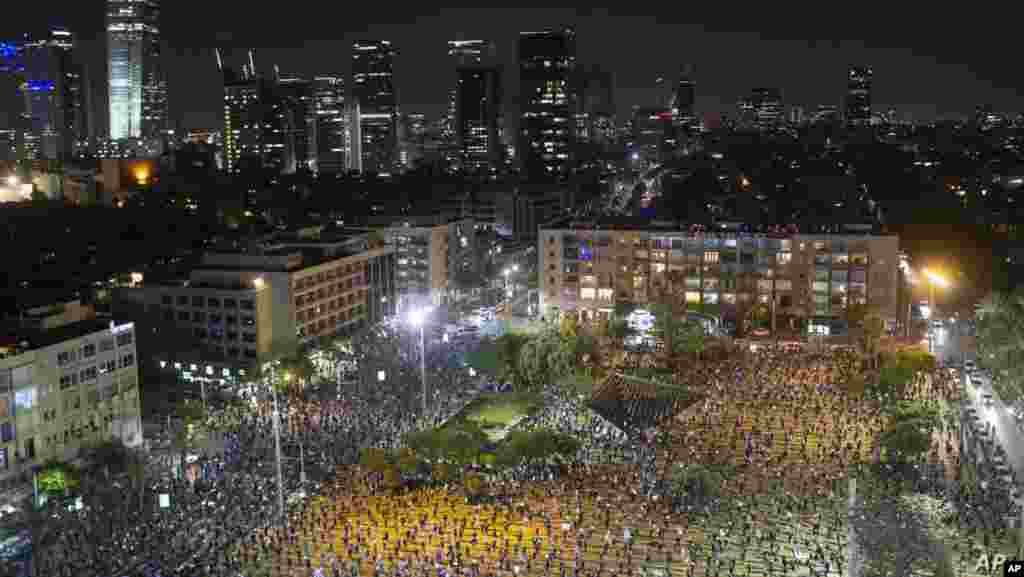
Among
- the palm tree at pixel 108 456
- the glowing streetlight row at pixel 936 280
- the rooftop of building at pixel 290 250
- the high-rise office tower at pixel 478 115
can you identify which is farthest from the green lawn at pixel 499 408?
the high-rise office tower at pixel 478 115

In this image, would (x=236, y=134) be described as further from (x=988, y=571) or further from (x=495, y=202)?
(x=988, y=571)

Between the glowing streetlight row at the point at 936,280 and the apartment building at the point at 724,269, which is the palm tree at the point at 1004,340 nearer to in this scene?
the apartment building at the point at 724,269

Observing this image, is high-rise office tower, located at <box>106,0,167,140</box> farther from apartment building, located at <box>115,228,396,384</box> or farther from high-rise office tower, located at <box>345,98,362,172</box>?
apartment building, located at <box>115,228,396,384</box>

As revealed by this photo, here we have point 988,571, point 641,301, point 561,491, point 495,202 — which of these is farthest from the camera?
point 495,202

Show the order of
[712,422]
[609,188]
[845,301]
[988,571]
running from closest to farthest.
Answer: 1. [988,571]
2. [712,422]
3. [845,301]
4. [609,188]

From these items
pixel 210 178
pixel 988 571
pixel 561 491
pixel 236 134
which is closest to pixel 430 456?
pixel 561 491

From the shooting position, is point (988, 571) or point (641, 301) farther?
point (641, 301)

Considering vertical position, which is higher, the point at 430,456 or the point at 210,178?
the point at 210,178
